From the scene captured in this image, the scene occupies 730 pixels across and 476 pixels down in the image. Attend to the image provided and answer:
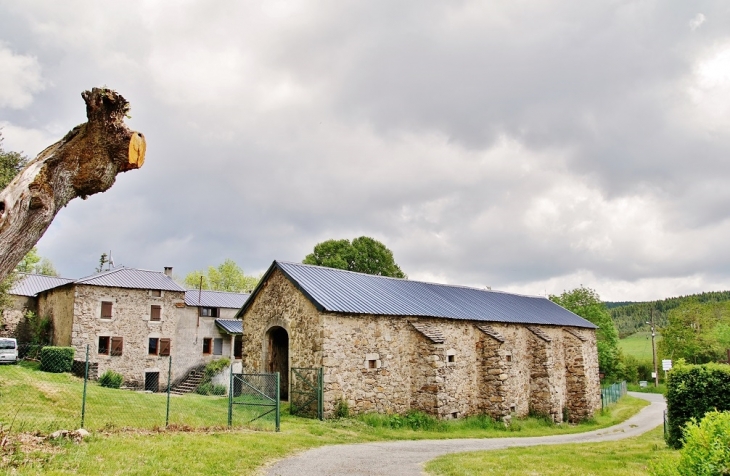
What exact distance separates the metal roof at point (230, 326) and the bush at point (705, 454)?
29.5m

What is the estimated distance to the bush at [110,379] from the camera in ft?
84.0

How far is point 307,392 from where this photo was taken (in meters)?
16.0

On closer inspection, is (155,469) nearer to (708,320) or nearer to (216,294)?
(216,294)

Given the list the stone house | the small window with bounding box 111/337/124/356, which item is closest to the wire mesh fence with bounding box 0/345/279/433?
the stone house

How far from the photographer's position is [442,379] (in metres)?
17.6

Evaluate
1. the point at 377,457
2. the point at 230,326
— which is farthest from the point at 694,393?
the point at 230,326

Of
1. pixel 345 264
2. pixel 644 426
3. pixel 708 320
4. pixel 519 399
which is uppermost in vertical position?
pixel 345 264

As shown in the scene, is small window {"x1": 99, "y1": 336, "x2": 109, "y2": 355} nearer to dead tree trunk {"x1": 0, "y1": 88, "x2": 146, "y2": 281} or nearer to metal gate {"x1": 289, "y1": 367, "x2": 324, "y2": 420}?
metal gate {"x1": 289, "y1": 367, "x2": 324, "y2": 420}

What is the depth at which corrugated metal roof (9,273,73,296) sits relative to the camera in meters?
31.6

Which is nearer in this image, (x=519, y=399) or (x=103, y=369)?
(x=519, y=399)

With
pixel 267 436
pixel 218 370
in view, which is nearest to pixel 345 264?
pixel 218 370

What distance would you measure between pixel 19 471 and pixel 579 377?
2504 cm

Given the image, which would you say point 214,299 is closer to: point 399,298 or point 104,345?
point 104,345

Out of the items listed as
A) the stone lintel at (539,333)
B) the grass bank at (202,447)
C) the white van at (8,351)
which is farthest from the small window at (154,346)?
the stone lintel at (539,333)
